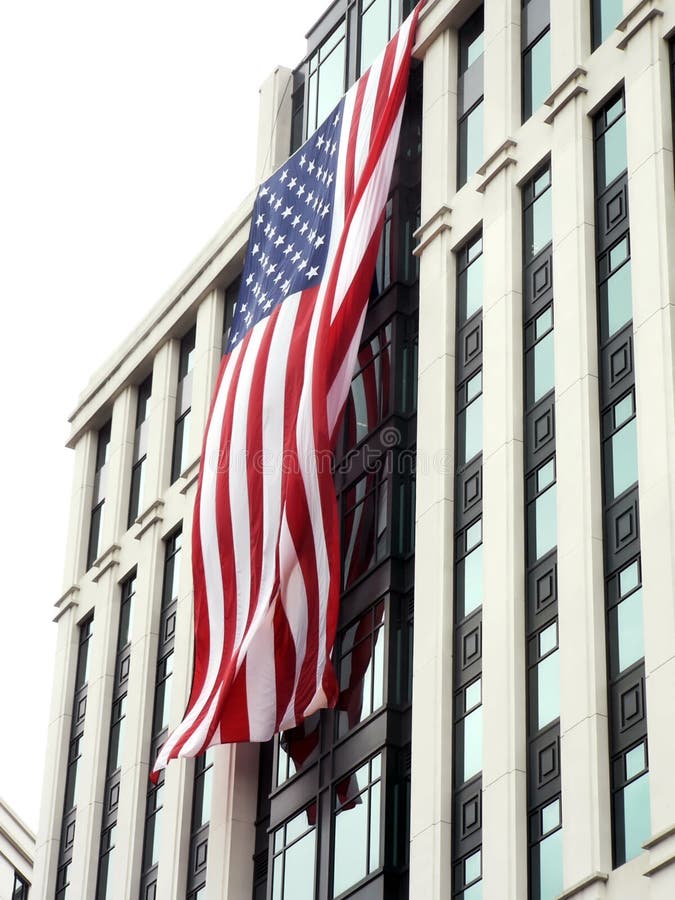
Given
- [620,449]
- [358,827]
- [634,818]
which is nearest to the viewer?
[634,818]

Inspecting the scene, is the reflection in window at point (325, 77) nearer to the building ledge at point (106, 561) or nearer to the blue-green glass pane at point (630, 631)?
the building ledge at point (106, 561)

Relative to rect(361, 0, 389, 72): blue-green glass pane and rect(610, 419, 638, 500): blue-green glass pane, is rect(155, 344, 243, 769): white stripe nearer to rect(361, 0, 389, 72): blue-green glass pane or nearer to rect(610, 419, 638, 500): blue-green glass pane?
rect(361, 0, 389, 72): blue-green glass pane

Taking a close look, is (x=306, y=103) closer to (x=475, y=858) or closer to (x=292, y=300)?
(x=292, y=300)

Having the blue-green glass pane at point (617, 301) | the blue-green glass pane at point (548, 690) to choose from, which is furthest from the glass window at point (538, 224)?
the blue-green glass pane at point (548, 690)

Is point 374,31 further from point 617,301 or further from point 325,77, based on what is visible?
point 617,301

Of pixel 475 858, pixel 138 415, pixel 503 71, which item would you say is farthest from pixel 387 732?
pixel 138 415

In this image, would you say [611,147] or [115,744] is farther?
[115,744]

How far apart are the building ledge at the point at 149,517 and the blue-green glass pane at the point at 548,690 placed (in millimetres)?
21972

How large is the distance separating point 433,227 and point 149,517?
15288 millimetres


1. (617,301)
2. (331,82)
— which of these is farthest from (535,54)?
(331,82)

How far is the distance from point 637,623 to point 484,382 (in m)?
8.86

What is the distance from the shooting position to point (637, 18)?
41.9 meters

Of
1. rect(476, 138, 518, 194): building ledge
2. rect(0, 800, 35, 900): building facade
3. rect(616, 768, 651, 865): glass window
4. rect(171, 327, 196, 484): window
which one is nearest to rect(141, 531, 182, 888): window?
rect(171, 327, 196, 484): window

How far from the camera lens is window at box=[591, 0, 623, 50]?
43688 mm
